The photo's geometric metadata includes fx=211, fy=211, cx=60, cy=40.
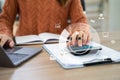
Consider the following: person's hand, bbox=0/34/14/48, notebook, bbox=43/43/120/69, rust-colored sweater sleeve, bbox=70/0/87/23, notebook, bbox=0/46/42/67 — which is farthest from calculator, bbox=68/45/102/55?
rust-colored sweater sleeve, bbox=70/0/87/23

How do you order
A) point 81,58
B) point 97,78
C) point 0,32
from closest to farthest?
1. point 97,78
2. point 81,58
3. point 0,32

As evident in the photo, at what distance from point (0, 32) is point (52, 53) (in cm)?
34

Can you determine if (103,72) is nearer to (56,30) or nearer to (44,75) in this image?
(44,75)

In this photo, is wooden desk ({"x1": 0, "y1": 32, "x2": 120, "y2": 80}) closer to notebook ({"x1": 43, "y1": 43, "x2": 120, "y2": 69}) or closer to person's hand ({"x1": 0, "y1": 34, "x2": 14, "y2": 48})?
notebook ({"x1": 43, "y1": 43, "x2": 120, "y2": 69})

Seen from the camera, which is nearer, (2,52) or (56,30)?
(2,52)

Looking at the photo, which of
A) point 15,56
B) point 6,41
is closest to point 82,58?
point 15,56

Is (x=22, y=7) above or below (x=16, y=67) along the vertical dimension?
above

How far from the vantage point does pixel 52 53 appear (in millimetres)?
745

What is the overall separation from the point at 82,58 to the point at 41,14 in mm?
572

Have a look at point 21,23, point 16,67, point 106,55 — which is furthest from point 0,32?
point 106,55

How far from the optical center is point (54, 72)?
1.91 feet

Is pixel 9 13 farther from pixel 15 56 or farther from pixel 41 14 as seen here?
pixel 15 56

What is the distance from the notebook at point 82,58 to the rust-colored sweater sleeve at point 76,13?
16.3 inches

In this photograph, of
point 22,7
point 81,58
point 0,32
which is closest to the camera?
point 81,58
